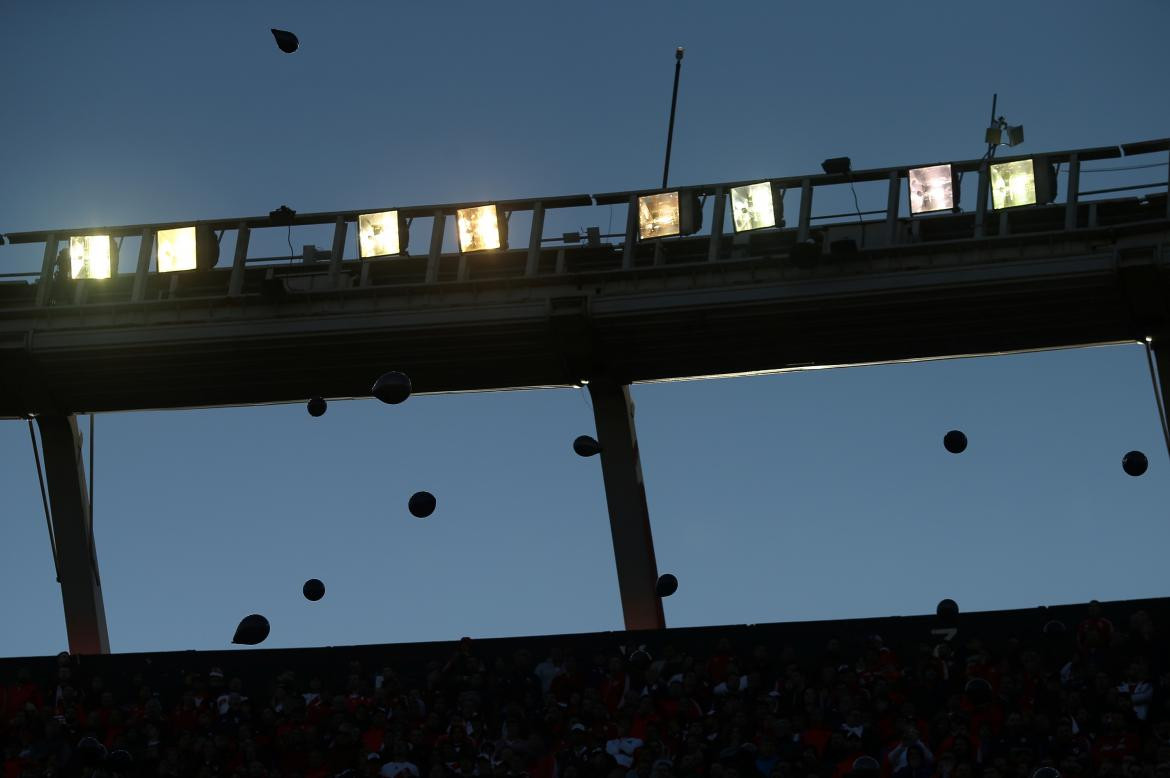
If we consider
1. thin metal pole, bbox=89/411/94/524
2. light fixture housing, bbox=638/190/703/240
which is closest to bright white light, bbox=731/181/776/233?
light fixture housing, bbox=638/190/703/240

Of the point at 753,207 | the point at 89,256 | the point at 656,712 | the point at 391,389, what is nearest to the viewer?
the point at 656,712

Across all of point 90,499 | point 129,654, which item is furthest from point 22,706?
point 90,499

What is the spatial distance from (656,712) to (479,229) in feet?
25.0

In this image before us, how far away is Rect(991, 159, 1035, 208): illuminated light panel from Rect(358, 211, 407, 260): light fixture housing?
7.06 metres

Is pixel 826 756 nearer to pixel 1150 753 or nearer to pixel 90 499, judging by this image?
pixel 1150 753

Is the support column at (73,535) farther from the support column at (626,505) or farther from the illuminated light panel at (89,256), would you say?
the support column at (626,505)

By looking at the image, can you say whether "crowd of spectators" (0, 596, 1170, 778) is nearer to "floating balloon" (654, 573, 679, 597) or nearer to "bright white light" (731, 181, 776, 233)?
"floating balloon" (654, 573, 679, 597)

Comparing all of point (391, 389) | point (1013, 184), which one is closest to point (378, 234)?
point (391, 389)

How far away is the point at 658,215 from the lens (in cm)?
2030

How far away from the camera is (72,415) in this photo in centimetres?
2209

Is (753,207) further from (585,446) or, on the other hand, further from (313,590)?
(313,590)

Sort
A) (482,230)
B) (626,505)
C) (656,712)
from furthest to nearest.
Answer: (626,505) < (482,230) < (656,712)

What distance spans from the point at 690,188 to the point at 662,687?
6.90 m

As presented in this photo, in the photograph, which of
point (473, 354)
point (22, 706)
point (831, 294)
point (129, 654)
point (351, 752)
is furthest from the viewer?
point (473, 354)
